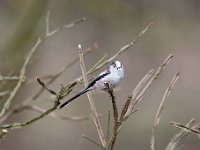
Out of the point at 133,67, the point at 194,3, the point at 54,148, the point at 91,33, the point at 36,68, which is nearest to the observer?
the point at 194,3

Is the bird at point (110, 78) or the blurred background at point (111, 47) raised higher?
the blurred background at point (111, 47)

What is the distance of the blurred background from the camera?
531 cm

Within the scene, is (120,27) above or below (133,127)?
below

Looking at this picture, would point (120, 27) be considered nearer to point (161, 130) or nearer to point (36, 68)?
point (36, 68)

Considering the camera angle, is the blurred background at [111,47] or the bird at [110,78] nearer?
the bird at [110,78]

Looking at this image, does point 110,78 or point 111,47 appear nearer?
point 110,78

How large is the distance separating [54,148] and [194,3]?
3.90 metres

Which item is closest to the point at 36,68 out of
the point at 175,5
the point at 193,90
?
the point at 175,5

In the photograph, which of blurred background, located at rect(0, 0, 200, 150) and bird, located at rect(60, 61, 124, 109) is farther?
blurred background, located at rect(0, 0, 200, 150)

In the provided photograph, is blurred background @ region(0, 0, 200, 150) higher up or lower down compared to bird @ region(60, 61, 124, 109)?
higher up

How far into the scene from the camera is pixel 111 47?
23.8 feet

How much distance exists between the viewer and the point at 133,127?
9055 mm

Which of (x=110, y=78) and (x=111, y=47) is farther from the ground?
(x=111, y=47)

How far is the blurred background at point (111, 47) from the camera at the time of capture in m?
5.31
